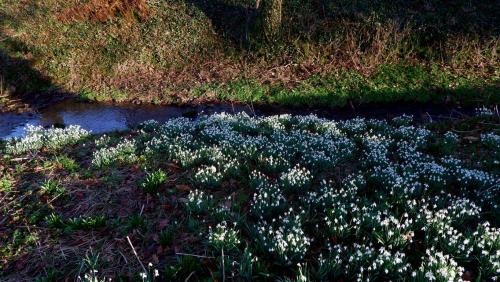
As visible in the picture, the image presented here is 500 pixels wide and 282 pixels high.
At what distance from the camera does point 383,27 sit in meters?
17.3

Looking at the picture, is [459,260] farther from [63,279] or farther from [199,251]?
[63,279]

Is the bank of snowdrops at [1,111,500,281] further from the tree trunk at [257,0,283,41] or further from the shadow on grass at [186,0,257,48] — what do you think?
the shadow on grass at [186,0,257,48]

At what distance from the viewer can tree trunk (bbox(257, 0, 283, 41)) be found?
18.4m

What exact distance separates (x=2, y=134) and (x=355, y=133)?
13.0m

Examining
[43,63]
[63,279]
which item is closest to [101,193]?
[63,279]

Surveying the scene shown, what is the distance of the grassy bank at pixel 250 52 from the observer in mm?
16156

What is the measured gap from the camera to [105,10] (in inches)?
897

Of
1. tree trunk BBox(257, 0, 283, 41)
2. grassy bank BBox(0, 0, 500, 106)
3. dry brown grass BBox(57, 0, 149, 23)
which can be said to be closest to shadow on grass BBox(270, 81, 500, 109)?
grassy bank BBox(0, 0, 500, 106)

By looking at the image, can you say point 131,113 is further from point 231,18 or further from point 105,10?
point 105,10

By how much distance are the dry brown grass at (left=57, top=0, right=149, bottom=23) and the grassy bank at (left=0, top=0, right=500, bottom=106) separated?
0.06m

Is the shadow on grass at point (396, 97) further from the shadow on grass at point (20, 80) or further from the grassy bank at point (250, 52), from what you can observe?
the shadow on grass at point (20, 80)

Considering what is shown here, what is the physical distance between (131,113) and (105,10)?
955 centimetres

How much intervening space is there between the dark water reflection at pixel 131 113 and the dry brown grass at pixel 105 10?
7191 millimetres

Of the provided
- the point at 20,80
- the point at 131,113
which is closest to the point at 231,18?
the point at 131,113
